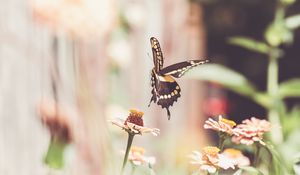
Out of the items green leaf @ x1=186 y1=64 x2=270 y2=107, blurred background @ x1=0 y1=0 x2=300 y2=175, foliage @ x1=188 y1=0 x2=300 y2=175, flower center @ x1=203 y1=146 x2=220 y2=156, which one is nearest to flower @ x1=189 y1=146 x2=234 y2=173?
flower center @ x1=203 y1=146 x2=220 y2=156

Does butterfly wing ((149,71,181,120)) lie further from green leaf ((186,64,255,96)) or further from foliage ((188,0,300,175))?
green leaf ((186,64,255,96))

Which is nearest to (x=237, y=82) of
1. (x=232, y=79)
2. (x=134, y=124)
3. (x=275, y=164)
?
(x=232, y=79)

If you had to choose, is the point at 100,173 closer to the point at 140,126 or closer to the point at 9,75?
the point at 9,75

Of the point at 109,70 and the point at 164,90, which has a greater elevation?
the point at 109,70

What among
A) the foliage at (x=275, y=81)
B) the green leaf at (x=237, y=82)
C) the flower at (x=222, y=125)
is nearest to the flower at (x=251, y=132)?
the flower at (x=222, y=125)

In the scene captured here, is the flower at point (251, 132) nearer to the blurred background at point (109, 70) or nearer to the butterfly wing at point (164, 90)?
the butterfly wing at point (164, 90)

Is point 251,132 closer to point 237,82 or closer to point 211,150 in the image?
point 211,150
